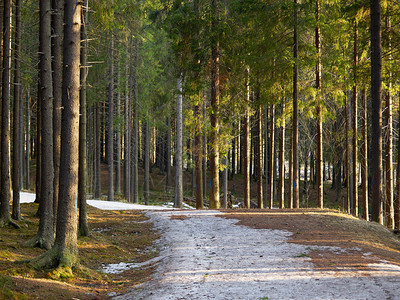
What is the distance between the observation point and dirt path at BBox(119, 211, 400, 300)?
6332 mm

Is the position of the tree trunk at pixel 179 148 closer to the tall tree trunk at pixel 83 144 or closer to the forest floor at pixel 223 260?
the forest floor at pixel 223 260

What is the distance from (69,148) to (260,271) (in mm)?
4514

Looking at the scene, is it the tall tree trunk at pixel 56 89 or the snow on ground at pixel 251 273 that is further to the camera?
the tall tree trunk at pixel 56 89

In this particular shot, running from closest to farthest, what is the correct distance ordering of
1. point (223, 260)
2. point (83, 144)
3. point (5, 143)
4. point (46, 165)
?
1. point (223, 260)
2. point (46, 165)
3. point (83, 144)
4. point (5, 143)

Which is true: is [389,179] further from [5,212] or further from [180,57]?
[5,212]

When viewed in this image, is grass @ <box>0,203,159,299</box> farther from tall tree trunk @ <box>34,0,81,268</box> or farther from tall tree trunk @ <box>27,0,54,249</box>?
tall tree trunk @ <box>34,0,81,268</box>

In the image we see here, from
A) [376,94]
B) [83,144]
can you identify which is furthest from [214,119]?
[83,144]

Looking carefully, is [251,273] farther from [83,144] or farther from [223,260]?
[83,144]

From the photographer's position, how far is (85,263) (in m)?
9.05

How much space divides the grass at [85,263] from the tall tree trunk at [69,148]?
596mm

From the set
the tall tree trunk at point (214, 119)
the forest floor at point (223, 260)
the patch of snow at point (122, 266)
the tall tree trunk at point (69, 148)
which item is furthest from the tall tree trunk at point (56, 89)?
the tall tree trunk at point (214, 119)

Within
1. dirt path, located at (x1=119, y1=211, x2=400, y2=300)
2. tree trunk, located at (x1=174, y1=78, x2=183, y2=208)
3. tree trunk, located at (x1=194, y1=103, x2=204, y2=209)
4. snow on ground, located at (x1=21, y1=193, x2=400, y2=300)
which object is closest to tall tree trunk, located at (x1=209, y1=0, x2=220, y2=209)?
tree trunk, located at (x1=194, y1=103, x2=204, y2=209)

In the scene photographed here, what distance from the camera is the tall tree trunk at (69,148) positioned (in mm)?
7992

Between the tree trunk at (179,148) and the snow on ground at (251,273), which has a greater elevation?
the tree trunk at (179,148)
